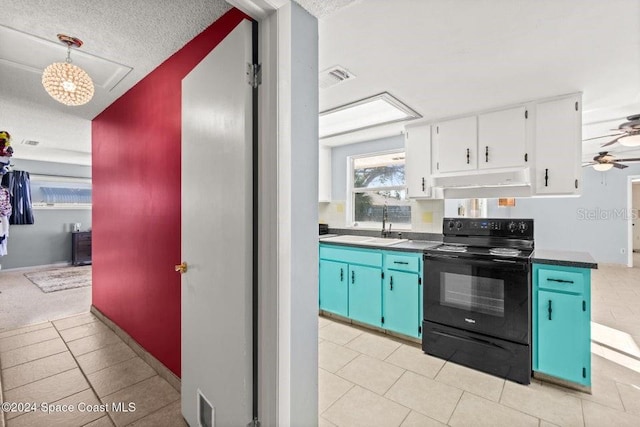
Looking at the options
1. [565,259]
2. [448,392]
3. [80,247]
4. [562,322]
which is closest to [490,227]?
[565,259]

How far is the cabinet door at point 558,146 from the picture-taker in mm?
2334

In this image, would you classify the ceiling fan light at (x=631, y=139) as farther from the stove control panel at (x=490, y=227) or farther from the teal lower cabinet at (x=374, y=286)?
the teal lower cabinet at (x=374, y=286)

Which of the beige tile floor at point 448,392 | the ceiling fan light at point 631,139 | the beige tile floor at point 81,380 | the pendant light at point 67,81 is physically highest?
the pendant light at point 67,81

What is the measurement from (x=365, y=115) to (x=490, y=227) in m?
1.67

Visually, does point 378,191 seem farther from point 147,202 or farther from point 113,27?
point 113,27

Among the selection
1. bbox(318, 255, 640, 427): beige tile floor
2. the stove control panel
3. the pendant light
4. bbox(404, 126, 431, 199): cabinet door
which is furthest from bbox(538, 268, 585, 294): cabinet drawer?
the pendant light

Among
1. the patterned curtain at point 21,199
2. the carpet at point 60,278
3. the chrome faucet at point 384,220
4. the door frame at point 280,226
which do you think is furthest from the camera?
the patterned curtain at point 21,199

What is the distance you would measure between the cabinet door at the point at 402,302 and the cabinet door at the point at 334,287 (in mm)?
493

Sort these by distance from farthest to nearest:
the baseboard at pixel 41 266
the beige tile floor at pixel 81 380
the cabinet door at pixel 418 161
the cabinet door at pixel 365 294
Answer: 1. the baseboard at pixel 41 266
2. the cabinet door at pixel 418 161
3. the cabinet door at pixel 365 294
4. the beige tile floor at pixel 81 380

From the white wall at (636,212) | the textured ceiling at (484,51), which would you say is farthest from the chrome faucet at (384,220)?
the white wall at (636,212)

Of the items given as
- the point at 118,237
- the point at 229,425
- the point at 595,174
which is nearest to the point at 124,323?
the point at 118,237

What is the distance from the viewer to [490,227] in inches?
106

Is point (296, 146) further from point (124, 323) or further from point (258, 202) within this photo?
point (124, 323)

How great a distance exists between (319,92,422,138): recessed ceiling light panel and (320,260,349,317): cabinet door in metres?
1.61
